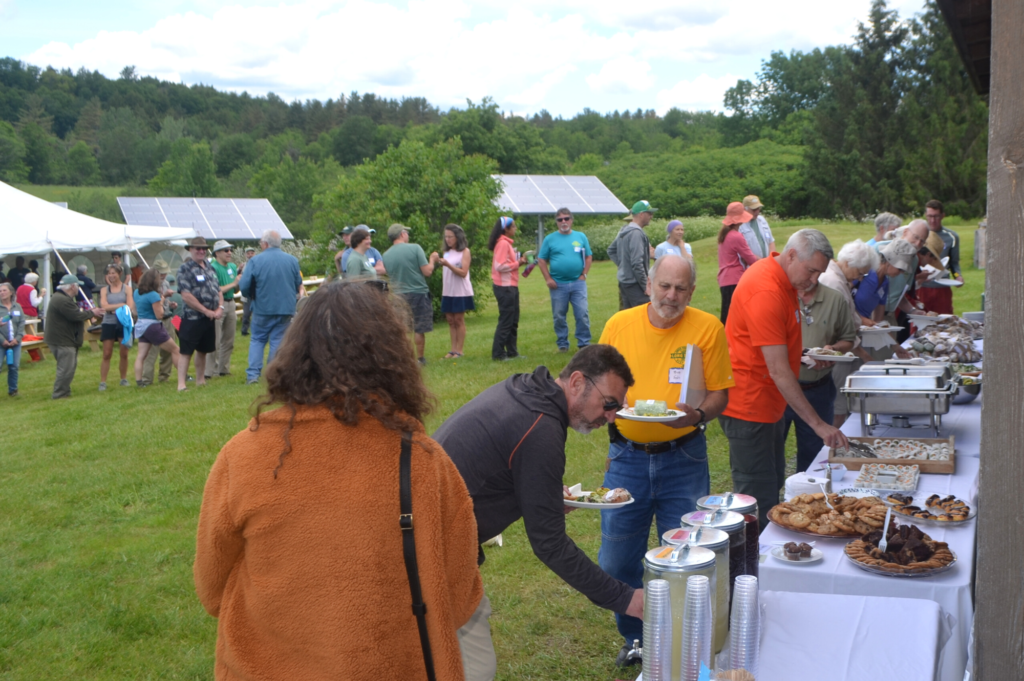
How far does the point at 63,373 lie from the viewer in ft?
35.2

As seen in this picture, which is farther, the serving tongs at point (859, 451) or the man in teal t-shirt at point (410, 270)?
the man in teal t-shirt at point (410, 270)

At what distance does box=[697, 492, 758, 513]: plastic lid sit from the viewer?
2.27 meters

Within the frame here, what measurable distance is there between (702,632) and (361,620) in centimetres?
74

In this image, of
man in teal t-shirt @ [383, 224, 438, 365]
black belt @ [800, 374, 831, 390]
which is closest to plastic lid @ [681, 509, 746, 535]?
black belt @ [800, 374, 831, 390]

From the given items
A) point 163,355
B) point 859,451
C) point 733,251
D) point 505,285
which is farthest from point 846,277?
point 163,355

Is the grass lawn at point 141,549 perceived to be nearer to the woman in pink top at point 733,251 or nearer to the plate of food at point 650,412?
the plate of food at point 650,412

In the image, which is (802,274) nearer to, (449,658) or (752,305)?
(752,305)

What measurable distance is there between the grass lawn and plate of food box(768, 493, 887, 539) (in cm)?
124

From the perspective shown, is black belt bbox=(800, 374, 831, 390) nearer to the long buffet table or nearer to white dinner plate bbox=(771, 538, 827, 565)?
the long buffet table

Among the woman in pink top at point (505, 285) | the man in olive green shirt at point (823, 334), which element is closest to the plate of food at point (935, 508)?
the man in olive green shirt at point (823, 334)

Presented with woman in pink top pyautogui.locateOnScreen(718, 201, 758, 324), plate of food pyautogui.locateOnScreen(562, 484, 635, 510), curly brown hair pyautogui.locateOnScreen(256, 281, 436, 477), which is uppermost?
woman in pink top pyautogui.locateOnScreen(718, 201, 758, 324)

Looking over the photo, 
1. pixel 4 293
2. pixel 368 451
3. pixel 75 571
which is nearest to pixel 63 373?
pixel 4 293

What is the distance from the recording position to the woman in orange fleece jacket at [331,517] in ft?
5.43

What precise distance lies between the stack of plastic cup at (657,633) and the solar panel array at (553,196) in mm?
28498
